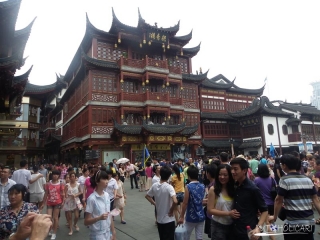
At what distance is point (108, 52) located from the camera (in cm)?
2447

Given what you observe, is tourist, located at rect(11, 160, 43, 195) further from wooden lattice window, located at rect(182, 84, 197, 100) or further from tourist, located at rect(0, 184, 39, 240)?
wooden lattice window, located at rect(182, 84, 197, 100)

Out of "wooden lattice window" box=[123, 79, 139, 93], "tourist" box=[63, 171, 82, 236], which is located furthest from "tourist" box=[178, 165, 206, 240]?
"wooden lattice window" box=[123, 79, 139, 93]

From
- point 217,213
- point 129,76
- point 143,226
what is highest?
point 129,76

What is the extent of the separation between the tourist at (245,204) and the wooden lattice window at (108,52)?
896 inches

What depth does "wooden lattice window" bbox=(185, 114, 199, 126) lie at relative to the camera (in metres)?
27.4

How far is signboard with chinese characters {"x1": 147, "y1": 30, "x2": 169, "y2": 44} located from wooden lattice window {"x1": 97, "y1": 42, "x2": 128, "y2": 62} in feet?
10.2

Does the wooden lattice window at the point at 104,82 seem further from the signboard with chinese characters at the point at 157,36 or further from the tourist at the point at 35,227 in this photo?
the tourist at the point at 35,227

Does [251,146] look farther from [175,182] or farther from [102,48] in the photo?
[175,182]

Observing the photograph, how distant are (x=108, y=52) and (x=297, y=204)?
23.5m

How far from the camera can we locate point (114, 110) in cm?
2331

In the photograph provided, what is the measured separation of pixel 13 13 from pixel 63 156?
2782 centimetres

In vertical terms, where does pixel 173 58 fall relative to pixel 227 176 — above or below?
above

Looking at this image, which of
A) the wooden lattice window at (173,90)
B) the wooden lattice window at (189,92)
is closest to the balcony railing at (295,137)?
the wooden lattice window at (189,92)

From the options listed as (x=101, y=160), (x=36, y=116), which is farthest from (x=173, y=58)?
(x=36, y=116)
